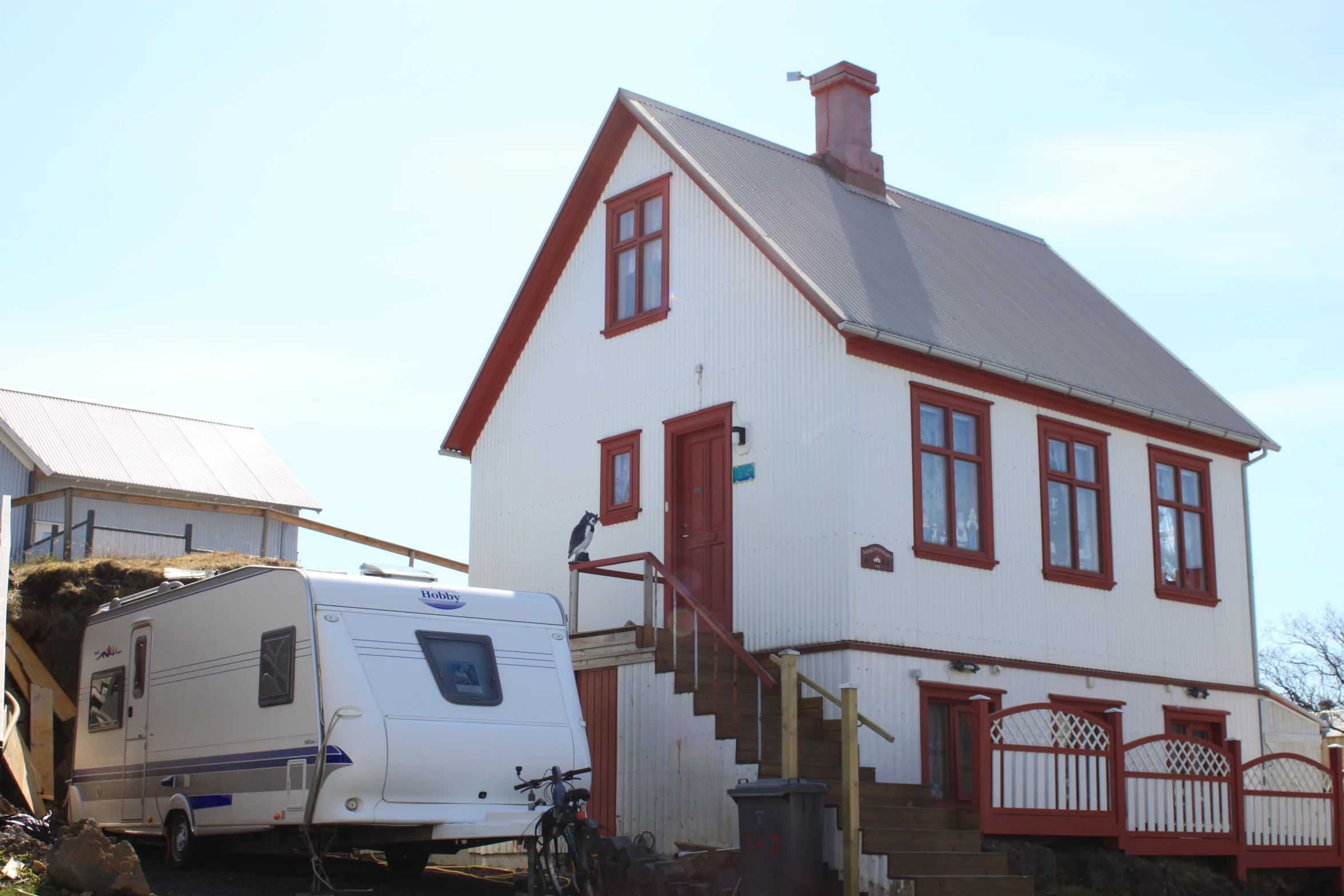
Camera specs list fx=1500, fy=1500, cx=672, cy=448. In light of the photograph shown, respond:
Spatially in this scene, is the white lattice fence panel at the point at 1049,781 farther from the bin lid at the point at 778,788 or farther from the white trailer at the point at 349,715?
the white trailer at the point at 349,715

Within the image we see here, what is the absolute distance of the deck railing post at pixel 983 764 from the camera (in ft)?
44.3

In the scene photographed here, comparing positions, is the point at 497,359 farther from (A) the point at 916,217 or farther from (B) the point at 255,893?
(B) the point at 255,893

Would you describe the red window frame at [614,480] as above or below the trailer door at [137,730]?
above

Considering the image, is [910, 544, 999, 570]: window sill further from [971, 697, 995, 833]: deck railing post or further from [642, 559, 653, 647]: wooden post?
[642, 559, 653, 647]: wooden post

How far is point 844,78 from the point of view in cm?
2075

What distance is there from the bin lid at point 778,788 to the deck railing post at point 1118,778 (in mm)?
3960

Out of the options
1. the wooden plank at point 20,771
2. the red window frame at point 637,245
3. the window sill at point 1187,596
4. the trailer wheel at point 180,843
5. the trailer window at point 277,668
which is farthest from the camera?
the window sill at point 1187,596

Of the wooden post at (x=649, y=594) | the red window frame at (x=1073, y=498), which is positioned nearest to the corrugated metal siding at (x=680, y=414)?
the wooden post at (x=649, y=594)

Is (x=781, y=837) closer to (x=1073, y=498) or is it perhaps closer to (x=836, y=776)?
(x=836, y=776)

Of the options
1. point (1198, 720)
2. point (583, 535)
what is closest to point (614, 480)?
point (583, 535)

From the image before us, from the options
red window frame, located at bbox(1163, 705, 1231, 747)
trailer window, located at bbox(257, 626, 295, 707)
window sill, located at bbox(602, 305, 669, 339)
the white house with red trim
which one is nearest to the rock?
trailer window, located at bbox(257, 626, 295, 707)

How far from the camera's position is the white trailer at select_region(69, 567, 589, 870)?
11.4m

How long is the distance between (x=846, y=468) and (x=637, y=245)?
496cm

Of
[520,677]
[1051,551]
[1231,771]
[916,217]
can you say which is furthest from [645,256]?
[1231,771]
